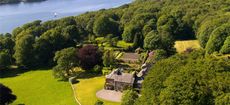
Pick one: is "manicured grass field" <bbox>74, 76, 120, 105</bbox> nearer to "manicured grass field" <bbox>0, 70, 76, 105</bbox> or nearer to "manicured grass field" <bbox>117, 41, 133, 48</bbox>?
"manicured grass field" <bbox>0, 70, 76, 105</bbox>

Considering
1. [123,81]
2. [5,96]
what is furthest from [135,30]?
[5,96]

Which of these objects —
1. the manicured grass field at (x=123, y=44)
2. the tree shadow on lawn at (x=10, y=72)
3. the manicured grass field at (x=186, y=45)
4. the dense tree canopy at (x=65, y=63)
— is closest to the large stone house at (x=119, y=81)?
the dense tree canopy at (x=65, y=63)

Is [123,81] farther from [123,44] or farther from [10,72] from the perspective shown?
[123,44]

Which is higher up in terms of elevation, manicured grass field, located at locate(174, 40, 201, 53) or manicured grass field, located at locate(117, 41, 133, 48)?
manicured grass field, located at locate(117, 41, 133, 48)

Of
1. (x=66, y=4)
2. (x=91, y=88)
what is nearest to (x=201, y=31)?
(x=91, y=88)

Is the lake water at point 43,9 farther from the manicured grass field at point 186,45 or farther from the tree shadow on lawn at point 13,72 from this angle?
the manicured grass field at point 186,45

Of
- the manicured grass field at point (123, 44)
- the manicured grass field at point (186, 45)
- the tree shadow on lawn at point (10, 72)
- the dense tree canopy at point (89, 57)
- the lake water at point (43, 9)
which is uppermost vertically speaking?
the lake water at point (43, 9)

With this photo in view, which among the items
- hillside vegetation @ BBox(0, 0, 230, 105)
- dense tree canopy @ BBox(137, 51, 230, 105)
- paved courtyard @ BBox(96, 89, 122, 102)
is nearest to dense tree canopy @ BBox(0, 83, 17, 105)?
paved courtyard @ BBox(96, 89, 122, 102)
